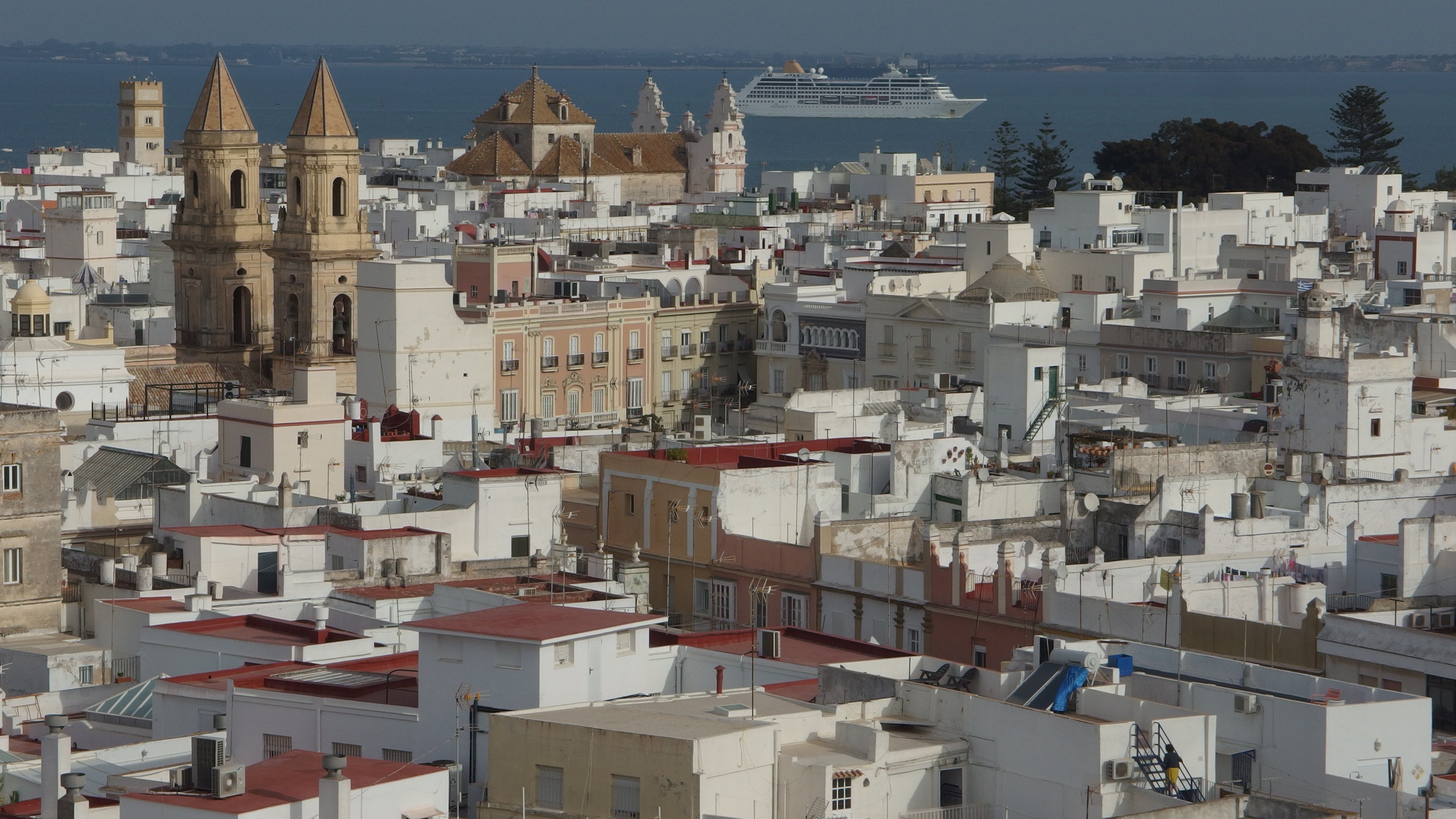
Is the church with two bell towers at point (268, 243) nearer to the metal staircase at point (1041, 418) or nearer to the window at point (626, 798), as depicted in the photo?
the metal staircase at point (1041, 418)

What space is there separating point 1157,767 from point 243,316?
40587mm

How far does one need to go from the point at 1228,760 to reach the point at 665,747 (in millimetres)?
4621

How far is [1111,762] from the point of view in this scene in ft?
66.3

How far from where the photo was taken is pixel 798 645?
27.0m

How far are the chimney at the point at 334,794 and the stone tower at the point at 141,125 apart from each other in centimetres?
10247

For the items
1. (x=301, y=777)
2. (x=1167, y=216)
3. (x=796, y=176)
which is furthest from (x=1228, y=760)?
(x=796, y=176)

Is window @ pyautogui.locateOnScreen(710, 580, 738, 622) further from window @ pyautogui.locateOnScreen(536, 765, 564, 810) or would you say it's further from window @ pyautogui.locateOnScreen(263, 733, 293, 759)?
window @ pyautogui.locateOnScreen(536, 765, 564, 810)

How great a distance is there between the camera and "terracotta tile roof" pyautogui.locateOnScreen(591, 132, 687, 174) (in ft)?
388

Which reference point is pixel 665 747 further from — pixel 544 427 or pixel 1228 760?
pixel 544 427

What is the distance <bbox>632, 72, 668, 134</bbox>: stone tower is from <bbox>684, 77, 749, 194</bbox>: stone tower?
36.3 feet

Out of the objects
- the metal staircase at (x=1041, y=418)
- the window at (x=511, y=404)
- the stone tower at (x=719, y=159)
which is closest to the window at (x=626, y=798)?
the metal staircase at (x=1041, y=418)

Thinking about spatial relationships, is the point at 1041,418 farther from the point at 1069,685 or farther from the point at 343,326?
the point at 1069,685

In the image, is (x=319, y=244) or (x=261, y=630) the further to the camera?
(x=319, y=244)

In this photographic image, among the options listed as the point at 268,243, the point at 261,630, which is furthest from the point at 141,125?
the point at 261,630
